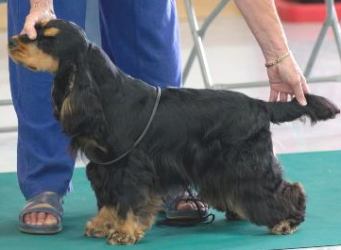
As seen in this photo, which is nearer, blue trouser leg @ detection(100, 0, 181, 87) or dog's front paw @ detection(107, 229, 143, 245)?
dog's front paw @ detection(107, 229, 143, 245)

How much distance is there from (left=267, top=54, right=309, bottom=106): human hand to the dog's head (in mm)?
512

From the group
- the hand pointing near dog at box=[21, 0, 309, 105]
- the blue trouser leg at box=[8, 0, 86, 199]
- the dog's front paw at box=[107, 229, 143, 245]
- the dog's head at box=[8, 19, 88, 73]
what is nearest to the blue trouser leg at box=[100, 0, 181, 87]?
the blue trouser leg at box=[8, 0, 86, 199]

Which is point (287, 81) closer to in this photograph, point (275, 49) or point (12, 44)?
point (275, 49)

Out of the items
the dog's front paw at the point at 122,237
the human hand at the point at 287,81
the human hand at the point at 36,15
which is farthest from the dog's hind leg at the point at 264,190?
the human hand at the point at 36,15

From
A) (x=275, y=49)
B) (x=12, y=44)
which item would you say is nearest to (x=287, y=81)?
(x=275, y=49)

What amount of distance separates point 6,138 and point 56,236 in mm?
1249

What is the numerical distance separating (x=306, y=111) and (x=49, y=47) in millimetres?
648

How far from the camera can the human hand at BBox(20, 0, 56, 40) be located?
2.02 m

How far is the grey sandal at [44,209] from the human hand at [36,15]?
0.49 metres

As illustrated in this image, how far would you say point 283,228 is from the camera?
85.8 inches

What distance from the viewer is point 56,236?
225 centimetres

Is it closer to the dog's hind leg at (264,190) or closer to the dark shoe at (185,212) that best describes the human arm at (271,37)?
the dog's hind leg at (264,190)

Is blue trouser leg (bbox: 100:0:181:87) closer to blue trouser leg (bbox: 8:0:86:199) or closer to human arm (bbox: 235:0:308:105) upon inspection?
blue trouser leg (bbox: 8:0:86:199)

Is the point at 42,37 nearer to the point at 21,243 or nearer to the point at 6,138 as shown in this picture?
the point at 21,243
